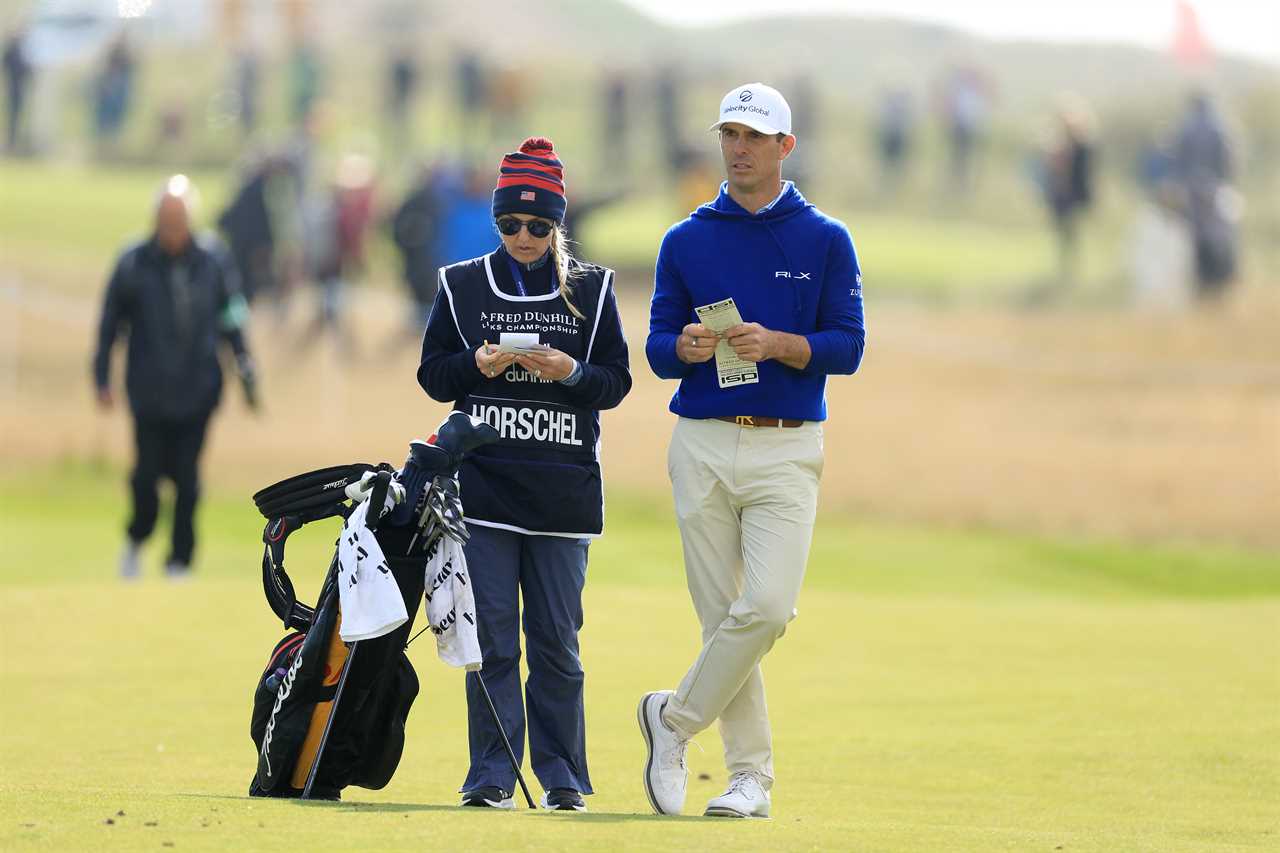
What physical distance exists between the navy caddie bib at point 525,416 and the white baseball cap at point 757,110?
708mm

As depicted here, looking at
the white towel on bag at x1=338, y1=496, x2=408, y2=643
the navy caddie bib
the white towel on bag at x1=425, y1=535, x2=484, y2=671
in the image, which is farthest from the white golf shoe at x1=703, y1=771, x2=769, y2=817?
the white towel on bag at x1=338, y1=496, x2=408, y2=643

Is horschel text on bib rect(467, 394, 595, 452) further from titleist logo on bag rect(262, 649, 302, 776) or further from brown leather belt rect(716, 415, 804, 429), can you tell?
titleist logo on bag rect(262, 649, 302, 776)

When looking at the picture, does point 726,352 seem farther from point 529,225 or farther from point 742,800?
point 742,800

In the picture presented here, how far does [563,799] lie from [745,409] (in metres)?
1.31

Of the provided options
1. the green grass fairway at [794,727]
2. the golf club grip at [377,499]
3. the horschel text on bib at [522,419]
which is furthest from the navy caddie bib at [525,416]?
the green grass fairway at [794,727]

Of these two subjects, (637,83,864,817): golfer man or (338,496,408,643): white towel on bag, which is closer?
(338,496,408,643): white towel on bag

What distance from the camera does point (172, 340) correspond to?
43.3 ft

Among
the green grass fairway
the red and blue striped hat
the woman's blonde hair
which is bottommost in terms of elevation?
the green grass fairway

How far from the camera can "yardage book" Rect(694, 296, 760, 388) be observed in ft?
21.9

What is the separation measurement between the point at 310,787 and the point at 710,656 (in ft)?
4.05

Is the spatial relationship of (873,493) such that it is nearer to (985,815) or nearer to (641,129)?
(985,815)

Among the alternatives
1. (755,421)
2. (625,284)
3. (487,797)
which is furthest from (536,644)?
(625,284)

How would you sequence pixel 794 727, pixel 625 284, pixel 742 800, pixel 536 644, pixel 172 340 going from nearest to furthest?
pixel 742 800, pixel 536 644, pixel 794 727, pixel 172 340, pixel 625 284

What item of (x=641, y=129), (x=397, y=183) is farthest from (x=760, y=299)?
(x=641, y=129)
